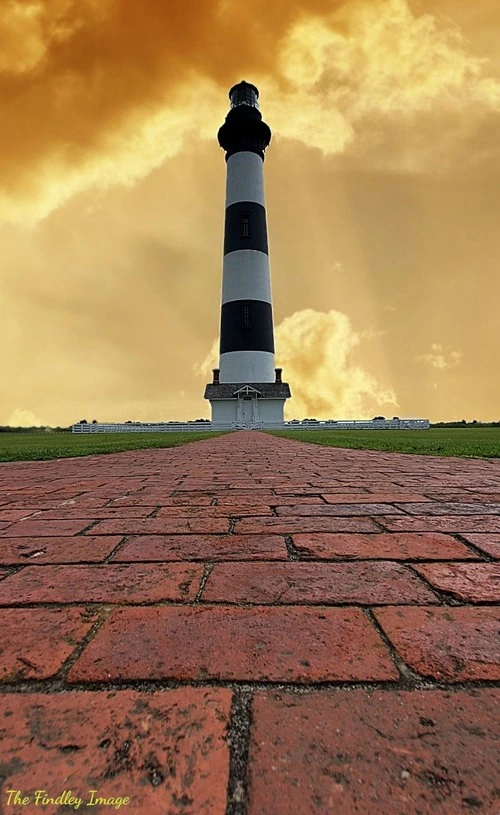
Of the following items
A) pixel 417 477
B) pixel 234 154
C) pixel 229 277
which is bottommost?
pixel 417 477

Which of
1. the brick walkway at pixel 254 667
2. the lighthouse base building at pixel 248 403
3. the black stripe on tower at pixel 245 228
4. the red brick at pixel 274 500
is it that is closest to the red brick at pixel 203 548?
the brick walkway at pixel 254 667

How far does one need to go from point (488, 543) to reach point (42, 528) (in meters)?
2.11

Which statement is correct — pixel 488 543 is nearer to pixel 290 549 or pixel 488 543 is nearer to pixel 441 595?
pixel 441 595

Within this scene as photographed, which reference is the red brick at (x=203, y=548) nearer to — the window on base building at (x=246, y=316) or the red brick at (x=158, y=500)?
the red brick at (x=158, y=500)

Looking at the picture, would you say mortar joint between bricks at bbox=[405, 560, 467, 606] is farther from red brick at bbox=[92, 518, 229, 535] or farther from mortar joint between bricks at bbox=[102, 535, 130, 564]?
mortar joint between bricks at bbox=[102, 535, 130, 564]

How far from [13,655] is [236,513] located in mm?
1492

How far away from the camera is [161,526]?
85.1 inches

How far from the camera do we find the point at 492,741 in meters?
0.74

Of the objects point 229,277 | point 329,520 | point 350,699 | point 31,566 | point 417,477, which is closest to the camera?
point 350,699

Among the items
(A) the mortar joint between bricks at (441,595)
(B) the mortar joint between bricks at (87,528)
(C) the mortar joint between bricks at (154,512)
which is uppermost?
(C) the mortar joint between bricks at (154,512)

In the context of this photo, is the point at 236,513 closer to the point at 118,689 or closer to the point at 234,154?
the point at 118,689

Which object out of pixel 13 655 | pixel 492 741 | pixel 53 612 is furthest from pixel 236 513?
pixel 492 741

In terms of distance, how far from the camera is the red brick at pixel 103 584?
4.36 feet

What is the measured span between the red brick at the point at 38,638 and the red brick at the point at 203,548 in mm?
462
